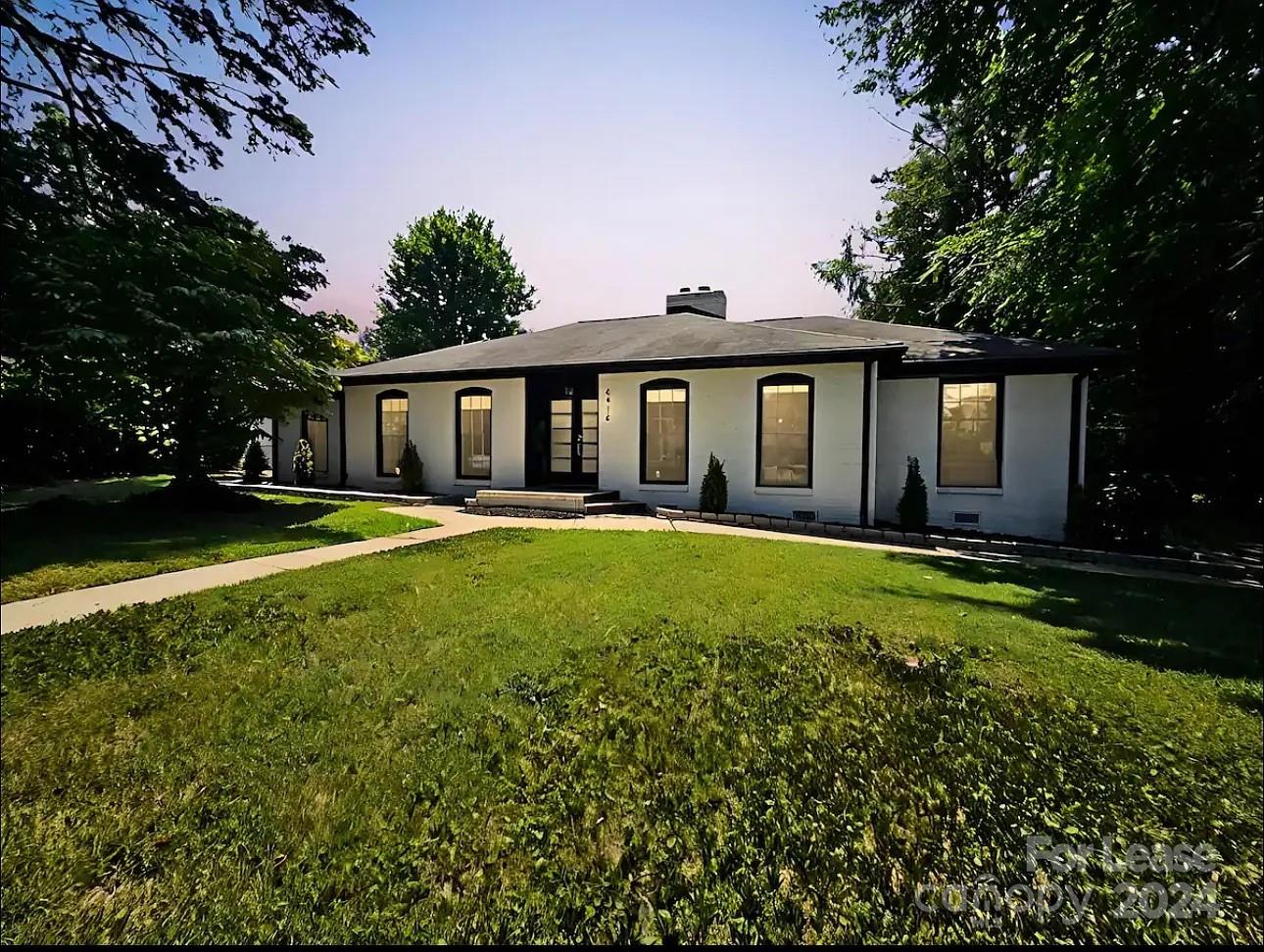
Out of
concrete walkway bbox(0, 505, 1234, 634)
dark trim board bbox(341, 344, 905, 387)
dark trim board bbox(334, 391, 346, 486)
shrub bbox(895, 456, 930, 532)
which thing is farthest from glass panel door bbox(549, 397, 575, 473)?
shrub bbox(895, 456, 930, 532)

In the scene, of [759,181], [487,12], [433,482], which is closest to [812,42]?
[759,181]

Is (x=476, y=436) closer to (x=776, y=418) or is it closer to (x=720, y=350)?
(x=720, y=350)

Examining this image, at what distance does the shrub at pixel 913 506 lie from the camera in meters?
8.39

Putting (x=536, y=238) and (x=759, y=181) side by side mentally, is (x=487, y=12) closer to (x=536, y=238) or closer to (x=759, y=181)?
(x=536, y=238)

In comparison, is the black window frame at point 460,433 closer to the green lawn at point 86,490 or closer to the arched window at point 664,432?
the arched window at point 664,432

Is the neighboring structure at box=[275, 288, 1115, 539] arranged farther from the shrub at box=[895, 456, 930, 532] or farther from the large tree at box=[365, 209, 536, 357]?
the large tree at box=[365, 209, 536, 357]

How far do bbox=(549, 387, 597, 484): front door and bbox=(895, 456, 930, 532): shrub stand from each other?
541 centimetres

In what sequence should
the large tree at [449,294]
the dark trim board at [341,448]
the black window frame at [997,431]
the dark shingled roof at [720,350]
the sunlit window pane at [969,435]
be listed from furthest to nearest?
the large tree at [449,294], the dark trim board at [341,448], the sunlit window pane at [969,435], the black window frame at [997,431], the dark shingled roof at [720,350]

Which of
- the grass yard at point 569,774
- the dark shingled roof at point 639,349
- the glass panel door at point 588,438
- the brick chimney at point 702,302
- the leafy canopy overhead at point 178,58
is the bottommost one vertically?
the grass yard at point 569,774

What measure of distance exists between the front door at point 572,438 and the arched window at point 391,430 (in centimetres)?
347

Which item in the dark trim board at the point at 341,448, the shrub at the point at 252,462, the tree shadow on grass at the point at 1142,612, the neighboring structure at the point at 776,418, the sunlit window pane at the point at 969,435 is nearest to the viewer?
the tree shadow on grass at the point at 1142,612

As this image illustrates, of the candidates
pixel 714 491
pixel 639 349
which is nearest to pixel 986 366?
pixel 714 491

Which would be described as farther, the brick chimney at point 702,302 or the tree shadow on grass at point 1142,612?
the brick chimney at point 702,302

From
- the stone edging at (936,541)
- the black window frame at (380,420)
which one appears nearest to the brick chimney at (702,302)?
the stone edging at (936,541)
